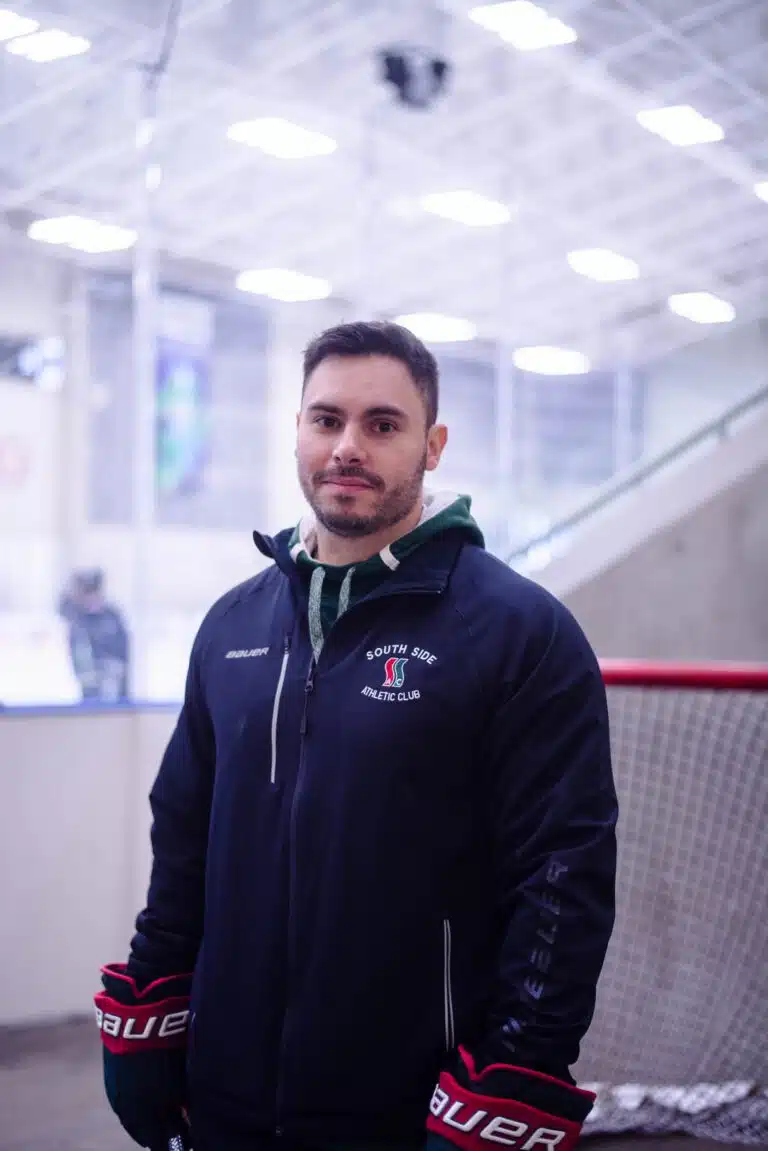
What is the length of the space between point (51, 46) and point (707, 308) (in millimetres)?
3980

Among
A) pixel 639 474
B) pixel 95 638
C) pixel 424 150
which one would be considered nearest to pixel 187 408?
pixel 95 638

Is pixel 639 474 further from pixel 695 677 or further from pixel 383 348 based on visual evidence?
pixel 383 348

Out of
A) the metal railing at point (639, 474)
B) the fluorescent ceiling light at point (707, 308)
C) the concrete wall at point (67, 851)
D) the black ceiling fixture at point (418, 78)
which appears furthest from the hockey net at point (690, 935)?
the fluorescent ceiling light at point (707, 308)

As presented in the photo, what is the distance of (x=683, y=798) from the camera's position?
2838 mm

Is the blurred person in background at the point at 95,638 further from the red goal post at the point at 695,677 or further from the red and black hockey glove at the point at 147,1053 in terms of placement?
the red and black hockey glove at the point at 147,1053

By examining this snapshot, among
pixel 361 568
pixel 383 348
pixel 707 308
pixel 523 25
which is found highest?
pixel 523 25

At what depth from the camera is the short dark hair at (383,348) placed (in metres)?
1.48

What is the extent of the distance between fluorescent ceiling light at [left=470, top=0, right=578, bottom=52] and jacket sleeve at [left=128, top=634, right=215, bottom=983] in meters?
5.97

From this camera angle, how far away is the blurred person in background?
177 inches

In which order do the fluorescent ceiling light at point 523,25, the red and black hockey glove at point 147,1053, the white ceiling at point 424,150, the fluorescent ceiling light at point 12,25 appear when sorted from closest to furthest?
1. the red and black hockey glove at point 147,1053
2. the fluorescent ceiling light at point 12,25
3. the white ceiling at point 424,150
4. the fluorescent ceiling light at point 523,25

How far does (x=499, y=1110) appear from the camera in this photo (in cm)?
127

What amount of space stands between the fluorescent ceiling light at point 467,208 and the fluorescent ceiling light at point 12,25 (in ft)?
11.4

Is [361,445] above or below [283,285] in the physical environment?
below

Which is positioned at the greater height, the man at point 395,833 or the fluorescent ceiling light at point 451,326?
the fluorescent ceiling light at point 451,326
